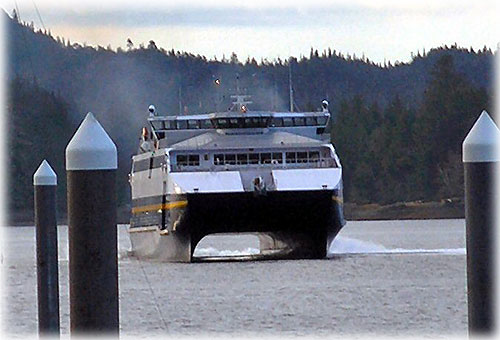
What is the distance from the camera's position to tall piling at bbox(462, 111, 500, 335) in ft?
29.7

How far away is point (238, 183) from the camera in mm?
40156

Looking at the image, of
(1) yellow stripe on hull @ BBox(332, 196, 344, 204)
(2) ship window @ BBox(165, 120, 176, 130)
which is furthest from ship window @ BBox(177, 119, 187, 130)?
(1) yellow stripe on hull @ BBox(332, 196, 344, 204)

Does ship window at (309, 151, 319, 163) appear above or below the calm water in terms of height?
above

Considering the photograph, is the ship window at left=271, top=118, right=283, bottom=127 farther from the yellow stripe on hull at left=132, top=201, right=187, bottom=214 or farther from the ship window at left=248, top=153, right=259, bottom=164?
the yellow stripe on hull at left=132, top=201, right=187, bottom=214

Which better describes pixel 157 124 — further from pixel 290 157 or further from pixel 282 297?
pixel 282 297

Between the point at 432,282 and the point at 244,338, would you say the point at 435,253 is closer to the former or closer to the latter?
the point at 432,282

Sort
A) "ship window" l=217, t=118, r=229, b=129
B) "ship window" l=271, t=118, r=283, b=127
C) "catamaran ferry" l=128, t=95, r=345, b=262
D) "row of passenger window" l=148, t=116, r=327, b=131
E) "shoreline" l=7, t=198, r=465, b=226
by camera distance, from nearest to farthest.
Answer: "catamaran ferry" l=128, t=95, r=345, b=262, "ship window" l=217, t=118, r=229, b=129, "row of passenger window" l=148, t=116, r=327, b=131, "ship window" l=271, t=118, r=283, b=127, "shoreline" l=7, t=198, r=465, b=226

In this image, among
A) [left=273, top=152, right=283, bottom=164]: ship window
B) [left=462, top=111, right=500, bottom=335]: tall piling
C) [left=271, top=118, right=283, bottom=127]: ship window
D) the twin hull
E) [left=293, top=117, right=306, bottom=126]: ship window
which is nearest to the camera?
[left=462, top=111, right=500, bottom=335]: tall piling

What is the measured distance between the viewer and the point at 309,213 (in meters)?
41.2

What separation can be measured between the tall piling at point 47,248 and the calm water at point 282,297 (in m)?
4.21

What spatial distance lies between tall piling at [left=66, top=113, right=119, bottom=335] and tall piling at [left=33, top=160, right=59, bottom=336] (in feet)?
22.0

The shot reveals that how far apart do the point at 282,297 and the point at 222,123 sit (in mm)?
15177

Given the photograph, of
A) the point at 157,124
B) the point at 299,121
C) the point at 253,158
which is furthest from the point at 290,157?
the point at 157,124

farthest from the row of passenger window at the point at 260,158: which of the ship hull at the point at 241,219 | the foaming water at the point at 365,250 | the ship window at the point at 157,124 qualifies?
the foaming water at the point at 365,250
